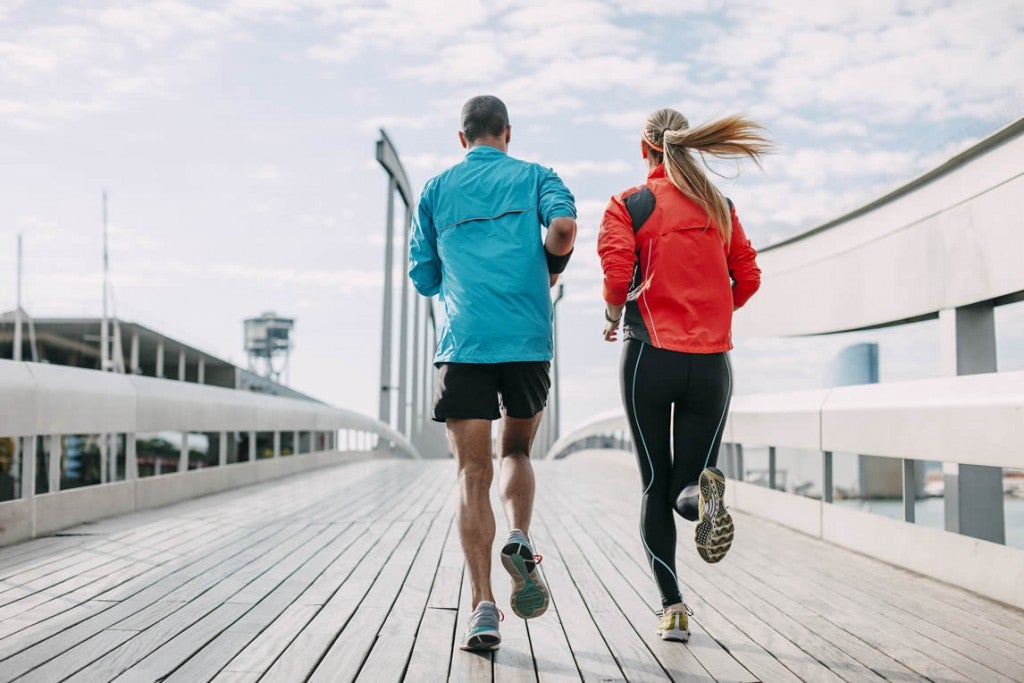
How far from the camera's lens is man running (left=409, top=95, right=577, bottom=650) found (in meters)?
3.22

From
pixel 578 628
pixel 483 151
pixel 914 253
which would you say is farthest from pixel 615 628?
pixel 914 253

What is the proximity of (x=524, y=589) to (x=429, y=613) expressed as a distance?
880 millimetres

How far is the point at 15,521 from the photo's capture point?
560 centimetres

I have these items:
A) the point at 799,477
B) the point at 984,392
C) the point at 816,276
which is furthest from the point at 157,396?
the point at 816,276

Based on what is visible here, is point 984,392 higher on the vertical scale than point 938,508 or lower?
higher

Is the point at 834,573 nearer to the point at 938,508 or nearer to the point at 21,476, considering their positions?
the point at 938,508

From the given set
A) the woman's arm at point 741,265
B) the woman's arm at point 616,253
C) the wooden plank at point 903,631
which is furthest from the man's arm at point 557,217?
the wooden plank at point 903,631

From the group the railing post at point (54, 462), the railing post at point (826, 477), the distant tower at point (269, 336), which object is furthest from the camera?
the distant tower at point (269, 336)

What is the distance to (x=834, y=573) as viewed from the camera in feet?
15.6

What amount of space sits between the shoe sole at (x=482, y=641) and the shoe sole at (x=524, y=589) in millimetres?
179

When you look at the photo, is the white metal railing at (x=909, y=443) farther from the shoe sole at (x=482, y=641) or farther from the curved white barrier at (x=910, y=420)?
the shoe sole at (x=482, y=641)

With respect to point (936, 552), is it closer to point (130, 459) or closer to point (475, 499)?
point (475, 499)

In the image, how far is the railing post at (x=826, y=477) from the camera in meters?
5.84

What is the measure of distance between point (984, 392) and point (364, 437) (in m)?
15.8
